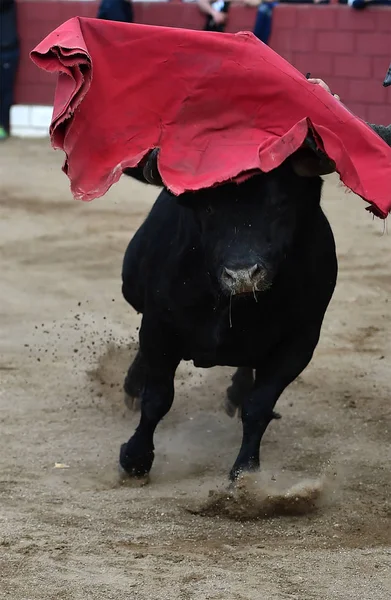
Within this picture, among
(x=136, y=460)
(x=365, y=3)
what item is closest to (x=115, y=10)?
(x=365, y=3)

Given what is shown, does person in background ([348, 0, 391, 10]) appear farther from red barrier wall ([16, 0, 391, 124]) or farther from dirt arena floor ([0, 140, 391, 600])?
dirt arena floor ([0, 140, 391, 600])

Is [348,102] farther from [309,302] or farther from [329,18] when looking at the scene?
[309,302]

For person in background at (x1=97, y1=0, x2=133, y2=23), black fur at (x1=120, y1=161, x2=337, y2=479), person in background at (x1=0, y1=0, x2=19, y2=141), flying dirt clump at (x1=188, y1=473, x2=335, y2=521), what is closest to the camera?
black fur at (x1=120, y1=161, x2=337, y2=479)

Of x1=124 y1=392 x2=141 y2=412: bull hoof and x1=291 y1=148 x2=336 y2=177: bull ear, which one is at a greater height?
x1=291 y1=148 x2=336 y2=177: bull ear

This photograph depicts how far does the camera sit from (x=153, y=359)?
13.5 feet

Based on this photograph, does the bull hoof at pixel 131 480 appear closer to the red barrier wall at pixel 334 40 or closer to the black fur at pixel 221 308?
the black fur at pixel 221 308

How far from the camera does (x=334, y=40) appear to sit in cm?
1126

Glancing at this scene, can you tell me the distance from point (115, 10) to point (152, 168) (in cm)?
837

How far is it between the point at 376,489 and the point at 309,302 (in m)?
0.74

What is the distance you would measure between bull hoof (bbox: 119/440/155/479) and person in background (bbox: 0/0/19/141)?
27.6 feet

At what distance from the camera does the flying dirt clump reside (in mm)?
3773

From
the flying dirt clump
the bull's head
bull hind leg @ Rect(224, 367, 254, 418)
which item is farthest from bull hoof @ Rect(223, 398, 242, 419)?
the bull's head

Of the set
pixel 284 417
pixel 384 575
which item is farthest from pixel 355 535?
pixel 284 417

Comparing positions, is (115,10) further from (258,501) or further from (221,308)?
(258,501)
